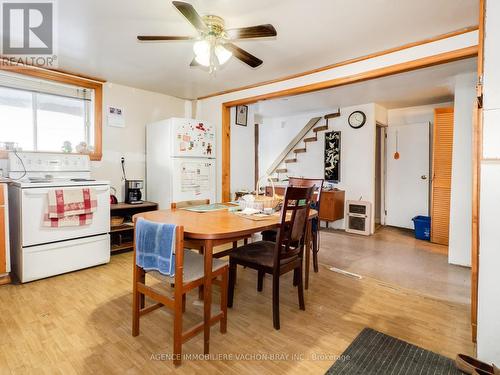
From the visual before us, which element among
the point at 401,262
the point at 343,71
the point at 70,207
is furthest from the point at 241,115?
the point at 401,262

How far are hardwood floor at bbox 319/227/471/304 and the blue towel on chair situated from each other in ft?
7.27

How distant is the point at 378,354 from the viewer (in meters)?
1.65

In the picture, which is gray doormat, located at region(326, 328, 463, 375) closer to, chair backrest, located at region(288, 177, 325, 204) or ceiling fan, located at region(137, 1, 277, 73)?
chair backrest, located at region(288, 177, 325, 204)

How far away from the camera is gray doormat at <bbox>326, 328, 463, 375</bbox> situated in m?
1.52

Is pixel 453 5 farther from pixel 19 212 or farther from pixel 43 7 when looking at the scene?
pixel 19 212

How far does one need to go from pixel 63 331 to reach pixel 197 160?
2.52 m

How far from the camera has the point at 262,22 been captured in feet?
7.45

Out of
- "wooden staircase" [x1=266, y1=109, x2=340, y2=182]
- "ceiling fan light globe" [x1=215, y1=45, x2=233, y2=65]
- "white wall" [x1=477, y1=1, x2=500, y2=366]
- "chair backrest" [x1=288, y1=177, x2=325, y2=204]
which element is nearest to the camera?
"white wall" [x1=477, y1=1, x2=500, y2=366]

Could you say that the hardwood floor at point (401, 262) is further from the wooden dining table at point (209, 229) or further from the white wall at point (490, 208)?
the wooden dining table at point (209, 229)

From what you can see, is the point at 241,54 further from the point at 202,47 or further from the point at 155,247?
the point at 155,247

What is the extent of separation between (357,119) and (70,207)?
14.9 feet

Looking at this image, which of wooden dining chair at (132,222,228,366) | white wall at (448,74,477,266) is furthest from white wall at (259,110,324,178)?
wooden dining chair at (132,222,228,366)

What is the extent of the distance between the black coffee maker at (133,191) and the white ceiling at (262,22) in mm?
1416

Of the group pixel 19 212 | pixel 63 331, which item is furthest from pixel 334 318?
pixel 19 212
